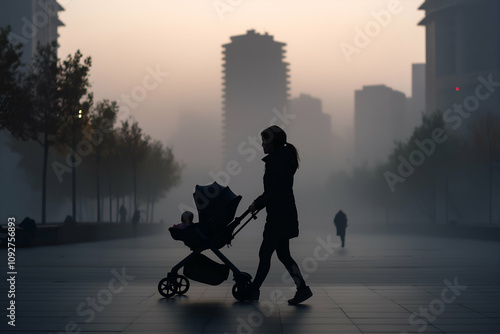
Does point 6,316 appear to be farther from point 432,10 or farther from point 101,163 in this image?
point 432,10

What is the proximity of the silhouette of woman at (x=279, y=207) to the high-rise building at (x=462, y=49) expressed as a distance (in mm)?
94632

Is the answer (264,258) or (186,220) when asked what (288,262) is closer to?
(264,258)

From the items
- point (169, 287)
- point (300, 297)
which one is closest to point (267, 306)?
point (300, 297)

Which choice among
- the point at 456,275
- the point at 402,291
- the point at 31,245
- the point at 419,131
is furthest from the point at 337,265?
the point at 419,131

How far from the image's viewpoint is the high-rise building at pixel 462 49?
342 ft

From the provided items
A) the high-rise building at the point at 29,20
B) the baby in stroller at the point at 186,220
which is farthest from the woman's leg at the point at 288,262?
the high-rise building at the point at 29,20

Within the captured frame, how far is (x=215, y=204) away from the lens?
967 cm

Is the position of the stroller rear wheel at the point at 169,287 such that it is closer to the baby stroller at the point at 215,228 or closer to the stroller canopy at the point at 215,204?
the baby stroller at the point at 215,228

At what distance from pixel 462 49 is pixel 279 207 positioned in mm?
104790

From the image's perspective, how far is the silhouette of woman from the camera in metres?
9.36

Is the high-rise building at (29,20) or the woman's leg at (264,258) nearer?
the woman's leg at (264,258)

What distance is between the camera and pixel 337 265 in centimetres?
1800

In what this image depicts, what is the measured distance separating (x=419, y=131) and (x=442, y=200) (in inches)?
1029

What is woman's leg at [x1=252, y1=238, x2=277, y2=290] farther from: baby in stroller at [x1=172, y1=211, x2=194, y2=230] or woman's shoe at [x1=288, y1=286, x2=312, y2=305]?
baby in stroller at [x1=172, y1=211, x2=194, y2=230]
